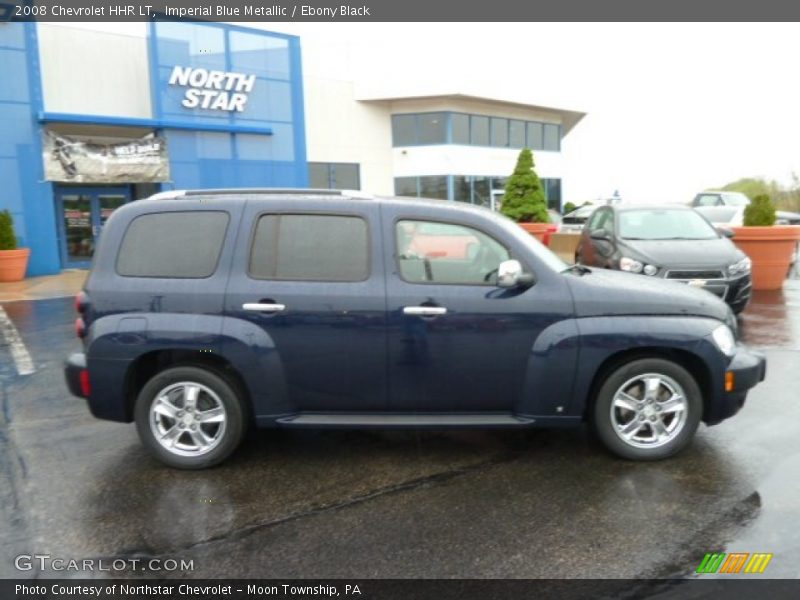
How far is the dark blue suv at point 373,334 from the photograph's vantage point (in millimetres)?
4109

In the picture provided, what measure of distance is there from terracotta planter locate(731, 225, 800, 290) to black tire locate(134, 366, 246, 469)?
9834 mm

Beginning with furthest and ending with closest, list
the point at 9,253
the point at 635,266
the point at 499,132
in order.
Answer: the point at 499,132 < the point at 9,253 < the point at 635,266

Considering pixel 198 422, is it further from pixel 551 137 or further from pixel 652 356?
pixel 551 137

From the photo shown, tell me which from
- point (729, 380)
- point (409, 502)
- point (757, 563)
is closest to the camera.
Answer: point (757, 563)

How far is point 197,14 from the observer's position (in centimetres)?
1928

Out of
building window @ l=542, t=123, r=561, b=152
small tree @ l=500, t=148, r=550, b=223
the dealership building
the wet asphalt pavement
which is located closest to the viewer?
the wet asphalt pavement

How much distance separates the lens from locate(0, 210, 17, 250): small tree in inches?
612

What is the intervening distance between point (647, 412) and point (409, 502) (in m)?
1.75

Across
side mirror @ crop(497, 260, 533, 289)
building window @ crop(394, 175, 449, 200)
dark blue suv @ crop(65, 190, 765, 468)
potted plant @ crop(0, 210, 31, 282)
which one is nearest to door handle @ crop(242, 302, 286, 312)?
dark blue suv @ crop(65, 190, 765, 468)

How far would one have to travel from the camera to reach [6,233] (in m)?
15.6

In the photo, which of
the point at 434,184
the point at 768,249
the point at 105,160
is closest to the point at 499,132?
the point at 434,184

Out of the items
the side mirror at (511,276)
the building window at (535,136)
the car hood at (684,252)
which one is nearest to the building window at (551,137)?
the building window at (535,136)

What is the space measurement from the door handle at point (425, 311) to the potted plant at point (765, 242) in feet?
29.9

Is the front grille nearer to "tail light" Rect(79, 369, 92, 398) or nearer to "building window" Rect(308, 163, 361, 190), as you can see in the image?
"tail light" Rect(79, 369, 92, 398)
